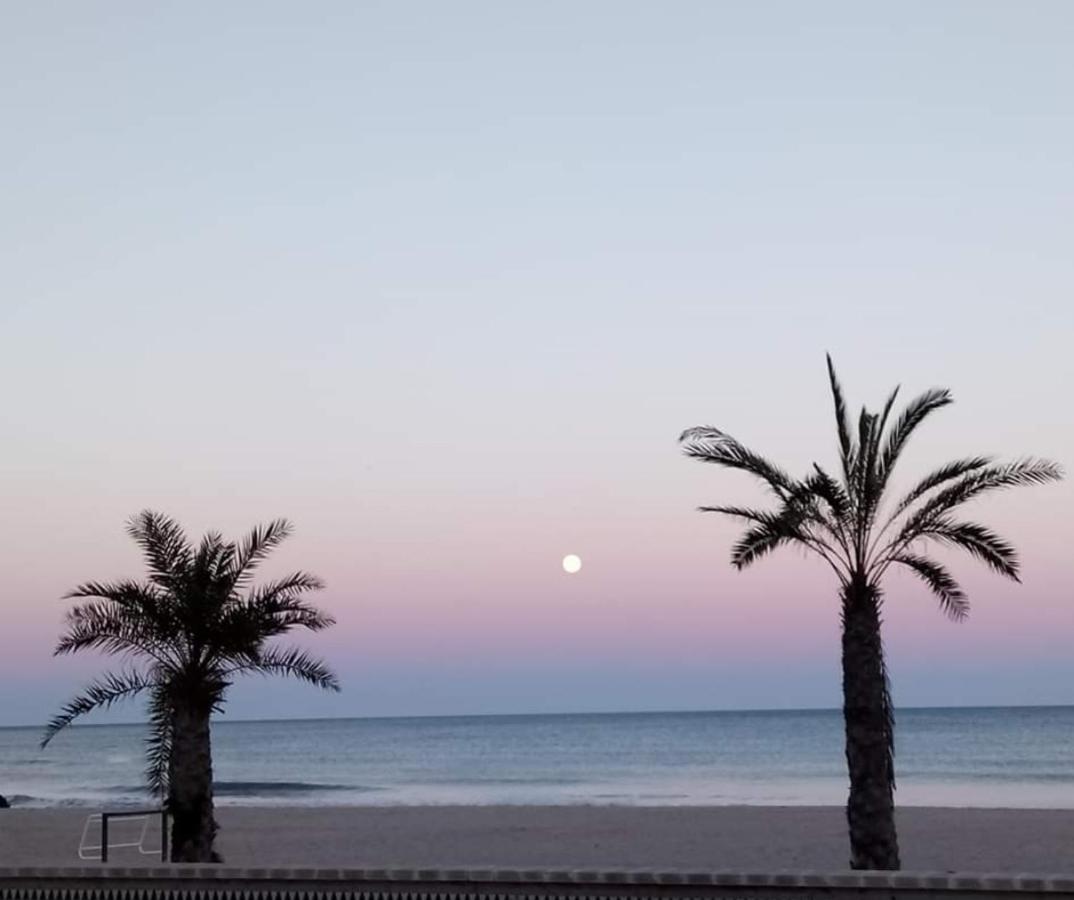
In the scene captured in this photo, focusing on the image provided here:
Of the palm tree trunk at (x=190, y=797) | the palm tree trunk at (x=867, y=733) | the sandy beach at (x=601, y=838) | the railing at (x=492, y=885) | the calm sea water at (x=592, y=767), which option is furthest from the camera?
the calm sea water at (x=592, y=767)

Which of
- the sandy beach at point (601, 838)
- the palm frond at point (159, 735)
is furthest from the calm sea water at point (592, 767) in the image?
the palm frond at point (159, 735)

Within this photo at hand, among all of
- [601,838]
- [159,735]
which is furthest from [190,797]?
[601,838]

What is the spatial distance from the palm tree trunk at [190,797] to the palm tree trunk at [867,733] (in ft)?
30.0

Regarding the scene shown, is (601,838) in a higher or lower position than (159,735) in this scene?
lower

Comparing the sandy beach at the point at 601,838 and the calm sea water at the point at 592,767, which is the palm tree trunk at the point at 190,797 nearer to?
the sandy beach at the point at 601,838

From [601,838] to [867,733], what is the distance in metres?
14.7

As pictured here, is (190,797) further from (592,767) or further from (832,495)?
(592,767)

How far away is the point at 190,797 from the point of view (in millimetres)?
21469

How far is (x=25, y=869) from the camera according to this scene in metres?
12.8

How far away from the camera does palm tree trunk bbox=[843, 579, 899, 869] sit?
65.6 ft

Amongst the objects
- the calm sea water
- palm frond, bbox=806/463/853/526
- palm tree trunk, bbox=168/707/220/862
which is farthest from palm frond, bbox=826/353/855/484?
the calm sea water

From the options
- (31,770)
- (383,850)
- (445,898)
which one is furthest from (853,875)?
(31,770)

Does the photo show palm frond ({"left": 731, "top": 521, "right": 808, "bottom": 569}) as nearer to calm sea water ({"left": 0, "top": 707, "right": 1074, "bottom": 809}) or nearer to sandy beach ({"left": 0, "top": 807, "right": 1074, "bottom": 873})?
sandy beach ({"left": 0, "top": 807, "right": 1074, "bottom": 873})

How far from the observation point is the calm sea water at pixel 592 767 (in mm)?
70000
